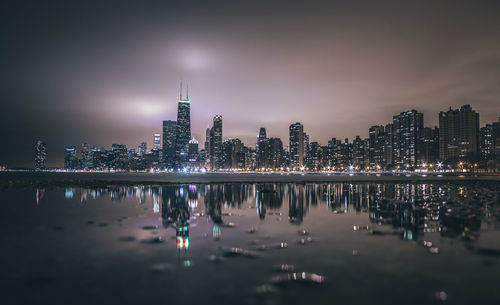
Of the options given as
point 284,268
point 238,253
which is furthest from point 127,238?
point 284,268

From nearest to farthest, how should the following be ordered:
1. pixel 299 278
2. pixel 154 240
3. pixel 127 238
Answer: pixel 299 278
pixel 154 240
pixel 127 238

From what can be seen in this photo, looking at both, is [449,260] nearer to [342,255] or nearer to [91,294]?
[342,255]

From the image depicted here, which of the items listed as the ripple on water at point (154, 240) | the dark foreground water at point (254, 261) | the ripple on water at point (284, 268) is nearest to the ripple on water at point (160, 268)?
the dark foreground water at point (254, 261)

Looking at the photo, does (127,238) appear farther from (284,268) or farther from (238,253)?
(284,268)

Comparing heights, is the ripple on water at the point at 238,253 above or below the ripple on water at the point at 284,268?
below

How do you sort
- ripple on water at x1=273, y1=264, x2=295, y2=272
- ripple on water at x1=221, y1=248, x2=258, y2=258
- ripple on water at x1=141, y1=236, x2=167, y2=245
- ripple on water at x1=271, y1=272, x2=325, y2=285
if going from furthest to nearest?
ripple on water at x1=141, y1=236, x2=167, y2=245 → ripple on water at x1=221, y1=248, x2=258, y2=258 → ripple on water at x1=273, y1=264, x2=295, y2=272 → ripple on water at x1=271, y1=272, x2=325, y2=285

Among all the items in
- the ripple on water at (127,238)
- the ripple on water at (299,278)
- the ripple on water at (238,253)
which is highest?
the ripple on water at (299,278)

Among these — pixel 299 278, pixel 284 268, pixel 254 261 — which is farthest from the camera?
pixel 254 261

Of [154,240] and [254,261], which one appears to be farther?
[154,240]

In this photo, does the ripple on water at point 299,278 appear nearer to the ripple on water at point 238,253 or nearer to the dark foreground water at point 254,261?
the dark foreground water at point 254,261

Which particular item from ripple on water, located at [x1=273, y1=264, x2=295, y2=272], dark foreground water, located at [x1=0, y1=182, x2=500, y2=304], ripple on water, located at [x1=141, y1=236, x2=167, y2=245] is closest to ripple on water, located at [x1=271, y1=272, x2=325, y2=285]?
dark foreground water, located at [x1=0, y1=182, x2=500, y2=304]

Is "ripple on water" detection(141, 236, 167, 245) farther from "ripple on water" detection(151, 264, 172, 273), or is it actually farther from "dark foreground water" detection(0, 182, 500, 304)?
"ripple on water" detection(151, 264, 172, 273)

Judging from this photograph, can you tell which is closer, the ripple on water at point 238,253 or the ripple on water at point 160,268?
the ripple on water at point 160,268

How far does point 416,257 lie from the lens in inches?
505
